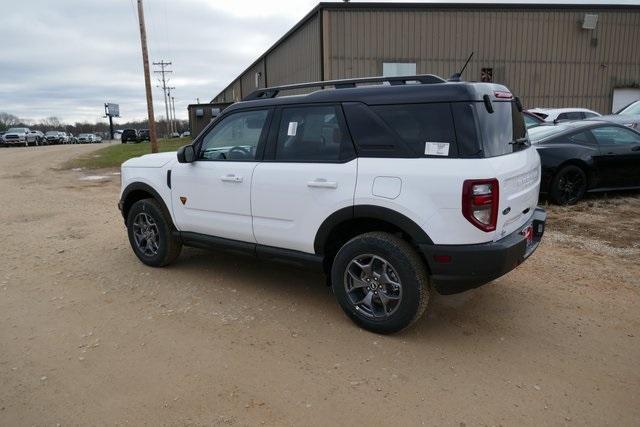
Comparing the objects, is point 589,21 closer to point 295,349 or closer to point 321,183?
point 321,183

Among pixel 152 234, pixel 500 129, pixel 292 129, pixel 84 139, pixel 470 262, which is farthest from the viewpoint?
pixel 84 139

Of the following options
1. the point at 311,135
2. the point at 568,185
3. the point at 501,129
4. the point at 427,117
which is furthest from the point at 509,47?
the point at 427,117

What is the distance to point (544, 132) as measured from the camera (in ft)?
28.9

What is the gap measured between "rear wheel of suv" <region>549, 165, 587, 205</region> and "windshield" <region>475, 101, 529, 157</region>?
168 inches

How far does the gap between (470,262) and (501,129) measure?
3.38 feet

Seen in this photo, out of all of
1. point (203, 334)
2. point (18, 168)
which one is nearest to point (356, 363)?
point (203, 334)

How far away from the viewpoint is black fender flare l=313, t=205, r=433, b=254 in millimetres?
3410

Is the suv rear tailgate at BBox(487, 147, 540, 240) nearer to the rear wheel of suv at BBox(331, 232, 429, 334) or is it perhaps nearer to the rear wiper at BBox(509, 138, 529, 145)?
the rear wiper at BBox(509, 138, 529, 145)

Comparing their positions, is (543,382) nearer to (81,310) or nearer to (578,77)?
(81,310)

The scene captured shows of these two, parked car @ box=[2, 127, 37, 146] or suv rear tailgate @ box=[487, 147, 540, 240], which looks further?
parked car @ box=[2, 127, 37, 146]

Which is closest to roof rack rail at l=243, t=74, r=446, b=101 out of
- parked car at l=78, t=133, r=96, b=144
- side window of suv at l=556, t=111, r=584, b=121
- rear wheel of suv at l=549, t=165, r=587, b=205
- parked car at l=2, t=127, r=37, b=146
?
rear wheel of suv at l=549, t=165, r=587, b=205

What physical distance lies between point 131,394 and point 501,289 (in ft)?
10.7

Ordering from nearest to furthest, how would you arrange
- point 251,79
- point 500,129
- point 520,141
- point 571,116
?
1. point 500,129
2. point 520,141
3. point 571,116
4. point 251,79

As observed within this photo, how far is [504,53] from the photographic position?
22891 millimetres
